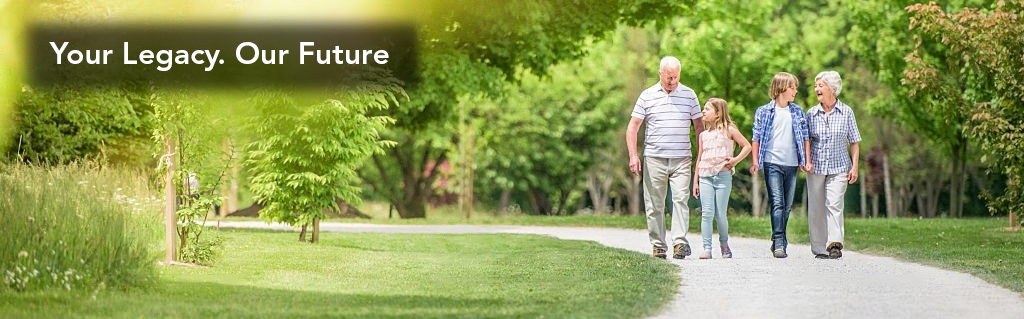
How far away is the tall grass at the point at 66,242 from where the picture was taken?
13.7m

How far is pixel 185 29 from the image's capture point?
26.5 m

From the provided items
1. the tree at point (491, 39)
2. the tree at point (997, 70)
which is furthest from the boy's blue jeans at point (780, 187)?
the tree at point (491, 39)

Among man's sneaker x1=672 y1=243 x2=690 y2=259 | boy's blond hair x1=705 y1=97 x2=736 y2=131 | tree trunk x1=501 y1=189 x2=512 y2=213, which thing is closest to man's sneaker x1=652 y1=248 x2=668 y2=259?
man's sneaker x1=672 y1=243 x2=690 y2=259

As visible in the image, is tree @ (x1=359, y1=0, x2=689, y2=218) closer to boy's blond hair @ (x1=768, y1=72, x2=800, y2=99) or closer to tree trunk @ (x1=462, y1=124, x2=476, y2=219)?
tree trunk @ (x1=462, y1=124, x2=476, y2=219)

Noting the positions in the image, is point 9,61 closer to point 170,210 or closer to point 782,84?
point 170,210

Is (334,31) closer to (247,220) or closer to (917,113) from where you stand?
(247,220)

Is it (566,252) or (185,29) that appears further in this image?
Answer: (185,29)

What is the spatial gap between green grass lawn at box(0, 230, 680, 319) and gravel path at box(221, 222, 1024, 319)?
370 millimetres

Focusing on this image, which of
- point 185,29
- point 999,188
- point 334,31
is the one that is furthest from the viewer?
point 999,188

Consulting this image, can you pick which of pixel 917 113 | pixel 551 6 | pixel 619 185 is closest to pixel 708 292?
pixel 551 6

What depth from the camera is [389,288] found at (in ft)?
48.5

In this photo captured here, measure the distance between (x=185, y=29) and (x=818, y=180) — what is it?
42.8ft

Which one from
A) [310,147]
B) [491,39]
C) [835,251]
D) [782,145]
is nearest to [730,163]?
[782,145]

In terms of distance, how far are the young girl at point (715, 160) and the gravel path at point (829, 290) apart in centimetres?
54
